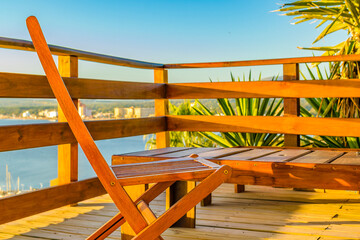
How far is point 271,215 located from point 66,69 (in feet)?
5.19

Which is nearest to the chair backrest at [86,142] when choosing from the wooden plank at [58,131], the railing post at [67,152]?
the wooden plank at [58,131]

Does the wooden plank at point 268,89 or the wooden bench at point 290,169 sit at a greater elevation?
the wooden plank at point 268,89

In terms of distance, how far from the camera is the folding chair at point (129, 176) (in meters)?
1.48

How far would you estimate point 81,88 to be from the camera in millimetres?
2865

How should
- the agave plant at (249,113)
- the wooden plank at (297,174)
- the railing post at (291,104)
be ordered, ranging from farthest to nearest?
the agave plant at (249,113), the railing post at (291,104), the wooden plank at (297,174)

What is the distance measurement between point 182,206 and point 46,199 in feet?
4.36

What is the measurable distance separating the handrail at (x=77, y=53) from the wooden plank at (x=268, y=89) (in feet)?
0.99

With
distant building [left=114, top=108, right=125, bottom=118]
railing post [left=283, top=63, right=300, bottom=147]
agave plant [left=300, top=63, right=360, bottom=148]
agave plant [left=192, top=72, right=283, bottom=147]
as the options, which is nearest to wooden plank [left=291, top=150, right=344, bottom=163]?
railing post [left=283, top=63, right=300, bottom=147]

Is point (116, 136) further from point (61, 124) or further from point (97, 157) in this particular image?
point (97, 157)

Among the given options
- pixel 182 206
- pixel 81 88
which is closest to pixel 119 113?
pixel 81 88

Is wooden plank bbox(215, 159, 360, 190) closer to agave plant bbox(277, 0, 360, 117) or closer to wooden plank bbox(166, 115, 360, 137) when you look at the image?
wooden plank bbox(166, 115, 360, 137)

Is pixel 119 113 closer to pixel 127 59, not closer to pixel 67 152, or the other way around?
pixel 127 59

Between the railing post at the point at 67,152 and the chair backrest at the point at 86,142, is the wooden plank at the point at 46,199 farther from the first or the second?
the chair backrest at the point at 86,142

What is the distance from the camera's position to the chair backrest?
1.48 metres
